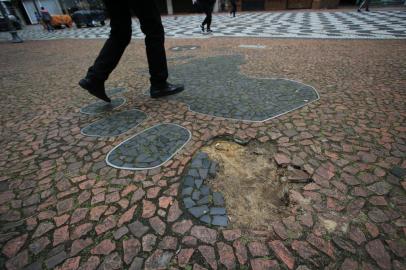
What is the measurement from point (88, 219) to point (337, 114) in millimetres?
2603

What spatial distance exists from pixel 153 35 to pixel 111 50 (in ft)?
1.73

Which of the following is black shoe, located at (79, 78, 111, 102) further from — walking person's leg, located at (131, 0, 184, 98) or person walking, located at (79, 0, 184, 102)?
walking person's leg, located at (131, 0, 184, 98)

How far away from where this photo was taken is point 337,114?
2.40m

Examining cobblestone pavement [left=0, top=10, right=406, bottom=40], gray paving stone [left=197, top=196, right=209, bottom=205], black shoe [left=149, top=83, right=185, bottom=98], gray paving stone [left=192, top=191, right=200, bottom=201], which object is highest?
black shoe [left=149, top=83, right=185, bottom=98]

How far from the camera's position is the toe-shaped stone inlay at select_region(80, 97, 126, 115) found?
2.78 meters

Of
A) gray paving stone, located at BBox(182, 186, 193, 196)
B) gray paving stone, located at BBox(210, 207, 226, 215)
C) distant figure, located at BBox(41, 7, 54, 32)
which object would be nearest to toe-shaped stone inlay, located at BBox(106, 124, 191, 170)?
gray paving stone, located at BBox(182, 186, 193, 196)

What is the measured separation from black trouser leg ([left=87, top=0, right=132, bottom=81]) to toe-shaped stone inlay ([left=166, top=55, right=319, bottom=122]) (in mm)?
892

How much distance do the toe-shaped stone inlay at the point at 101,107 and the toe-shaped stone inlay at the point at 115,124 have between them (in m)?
0.27

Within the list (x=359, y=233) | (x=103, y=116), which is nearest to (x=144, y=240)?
Result: (x=359, y=233)

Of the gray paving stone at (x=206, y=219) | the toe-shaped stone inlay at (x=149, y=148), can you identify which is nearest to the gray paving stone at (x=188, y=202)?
the gray paving stone at (x=206, y=219)

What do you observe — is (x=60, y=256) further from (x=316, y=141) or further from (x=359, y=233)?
(x=316, y=141)

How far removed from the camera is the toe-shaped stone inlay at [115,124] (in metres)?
2.27

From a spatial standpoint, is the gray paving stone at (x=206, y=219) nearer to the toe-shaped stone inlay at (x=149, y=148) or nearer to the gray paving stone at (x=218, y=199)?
the gray paving stone at (x=218, y=199)

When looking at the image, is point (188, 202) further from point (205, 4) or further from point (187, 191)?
point (205, 4)
